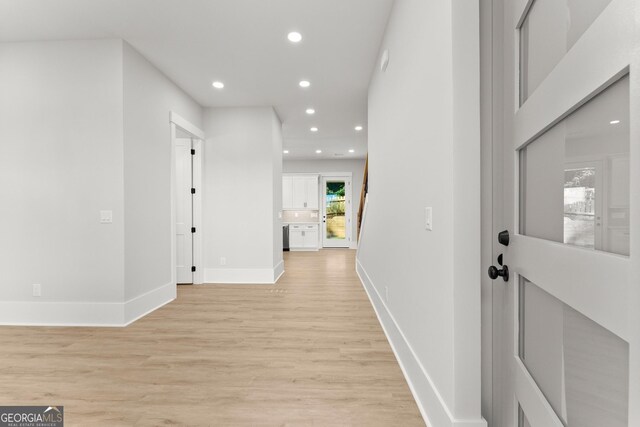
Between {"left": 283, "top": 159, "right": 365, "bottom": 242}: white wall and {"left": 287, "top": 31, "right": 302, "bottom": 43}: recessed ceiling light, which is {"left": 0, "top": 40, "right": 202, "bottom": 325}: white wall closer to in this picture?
{"left": 287, "top": 31, "right": 302, "bottom": 43}: recessed ceiling light

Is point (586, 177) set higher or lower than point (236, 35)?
lower

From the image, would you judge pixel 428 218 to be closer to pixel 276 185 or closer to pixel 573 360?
pixel 573 360

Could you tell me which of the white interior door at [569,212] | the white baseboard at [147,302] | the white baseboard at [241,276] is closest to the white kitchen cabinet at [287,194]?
the white baseboard at [241,276]

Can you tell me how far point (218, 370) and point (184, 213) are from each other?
3.35 m

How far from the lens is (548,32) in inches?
34.7

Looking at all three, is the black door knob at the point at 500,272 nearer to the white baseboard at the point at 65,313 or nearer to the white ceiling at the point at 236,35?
the white ceiling at the point at 236,35

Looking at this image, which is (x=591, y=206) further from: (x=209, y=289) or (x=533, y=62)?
(x=209, y=289)

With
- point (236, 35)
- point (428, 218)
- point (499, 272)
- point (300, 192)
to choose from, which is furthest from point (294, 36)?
point (300, 192)

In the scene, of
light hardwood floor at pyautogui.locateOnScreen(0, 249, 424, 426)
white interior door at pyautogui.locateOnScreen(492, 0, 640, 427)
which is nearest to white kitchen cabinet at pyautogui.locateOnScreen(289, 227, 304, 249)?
light hardwood floor at pyautogui.locateOnScreen(0, 249, 424, 426)

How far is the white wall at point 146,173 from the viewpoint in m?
3.18

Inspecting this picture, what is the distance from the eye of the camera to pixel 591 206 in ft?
2.35

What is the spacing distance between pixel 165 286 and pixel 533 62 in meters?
4.18

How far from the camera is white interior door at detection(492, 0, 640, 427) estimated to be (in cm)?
59

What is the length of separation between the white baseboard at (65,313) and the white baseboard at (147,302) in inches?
0.4
